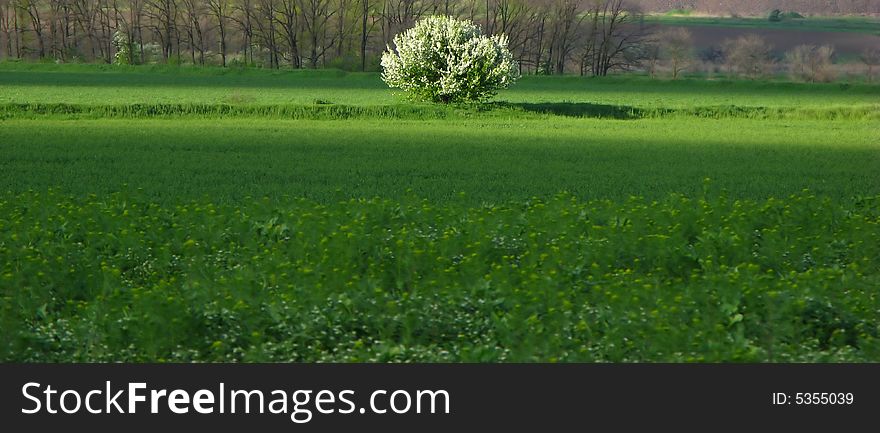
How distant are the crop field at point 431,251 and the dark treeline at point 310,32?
64.0 m

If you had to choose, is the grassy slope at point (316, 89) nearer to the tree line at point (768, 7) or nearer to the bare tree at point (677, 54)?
the bare tree at point (677, 54)

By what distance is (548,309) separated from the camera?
31.0 ft

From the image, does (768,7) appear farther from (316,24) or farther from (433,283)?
(433,283)

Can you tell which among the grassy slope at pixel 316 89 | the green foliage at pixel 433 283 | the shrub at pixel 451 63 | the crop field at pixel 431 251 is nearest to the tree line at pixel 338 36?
the grassy slope at pixel 316 89

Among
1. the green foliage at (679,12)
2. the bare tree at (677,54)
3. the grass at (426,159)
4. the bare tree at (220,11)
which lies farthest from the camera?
the green foliage at (679,12)

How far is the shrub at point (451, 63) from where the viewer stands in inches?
1547

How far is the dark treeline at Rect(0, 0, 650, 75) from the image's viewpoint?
90062 millimetres

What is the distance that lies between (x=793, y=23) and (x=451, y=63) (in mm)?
128659

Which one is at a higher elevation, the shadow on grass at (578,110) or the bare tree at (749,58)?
the bare tree at (749,58)

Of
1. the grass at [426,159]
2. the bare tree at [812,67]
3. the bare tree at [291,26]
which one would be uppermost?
the bare tree at [291,26]

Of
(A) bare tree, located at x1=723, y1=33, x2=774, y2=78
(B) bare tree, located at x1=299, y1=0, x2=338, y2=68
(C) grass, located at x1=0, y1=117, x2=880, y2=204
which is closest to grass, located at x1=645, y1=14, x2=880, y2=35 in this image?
(A) bare tree, located at x1=723, y1=33, x2=774, y2=78

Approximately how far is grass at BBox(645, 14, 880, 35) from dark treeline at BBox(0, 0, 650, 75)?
4823 cm

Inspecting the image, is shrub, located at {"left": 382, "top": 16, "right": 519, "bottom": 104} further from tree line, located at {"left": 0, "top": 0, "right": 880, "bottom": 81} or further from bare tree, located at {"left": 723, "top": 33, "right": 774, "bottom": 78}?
bare tree, located at {"left": 723, "top": 33, "right": 774, "bottom": 78}

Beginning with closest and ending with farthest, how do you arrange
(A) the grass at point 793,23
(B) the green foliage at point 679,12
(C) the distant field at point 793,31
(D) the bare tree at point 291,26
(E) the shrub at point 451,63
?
(E) the shrub at point 451,63 < (D) the bare tree at point 291,26 < (C) the distant field at point 793,31 < (A) the grass at point 793,23 < (B) the green foliage at point 679,12
